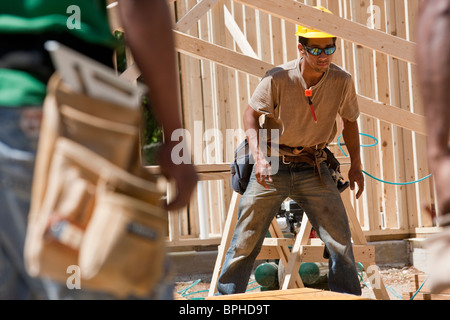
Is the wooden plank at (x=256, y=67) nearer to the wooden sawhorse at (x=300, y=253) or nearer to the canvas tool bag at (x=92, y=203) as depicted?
the wooden sawhorse at (x=300, y=253)

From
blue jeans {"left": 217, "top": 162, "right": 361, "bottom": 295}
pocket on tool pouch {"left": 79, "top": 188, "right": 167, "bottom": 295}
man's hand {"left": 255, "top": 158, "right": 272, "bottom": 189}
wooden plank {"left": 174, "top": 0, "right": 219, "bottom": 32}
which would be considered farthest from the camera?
wooden plank {"left": 174, "top": 0, "right": 219, "bottom": 32}

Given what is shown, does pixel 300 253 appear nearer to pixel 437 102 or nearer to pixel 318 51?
pixel 318 51

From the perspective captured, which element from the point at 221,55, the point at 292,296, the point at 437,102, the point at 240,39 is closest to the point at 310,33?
the point at 221,55

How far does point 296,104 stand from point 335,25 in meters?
0.68

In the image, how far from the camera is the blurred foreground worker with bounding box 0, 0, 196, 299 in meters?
1.57

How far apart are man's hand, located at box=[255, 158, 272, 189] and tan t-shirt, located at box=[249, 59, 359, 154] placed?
255 mm

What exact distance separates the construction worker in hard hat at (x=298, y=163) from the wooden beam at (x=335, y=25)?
165mm

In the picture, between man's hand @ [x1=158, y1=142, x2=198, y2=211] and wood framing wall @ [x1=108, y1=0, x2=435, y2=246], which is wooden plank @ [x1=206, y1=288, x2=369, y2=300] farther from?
wood framing wall @ [x1=108, y1=0, x2=435, y2=246]

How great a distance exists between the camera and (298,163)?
543 cm

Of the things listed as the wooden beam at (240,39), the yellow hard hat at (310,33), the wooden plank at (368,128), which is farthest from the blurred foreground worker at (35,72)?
the wooden plank at (368,128)

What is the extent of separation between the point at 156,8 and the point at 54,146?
19.0 inches

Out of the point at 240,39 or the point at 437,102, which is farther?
the point at 240,39

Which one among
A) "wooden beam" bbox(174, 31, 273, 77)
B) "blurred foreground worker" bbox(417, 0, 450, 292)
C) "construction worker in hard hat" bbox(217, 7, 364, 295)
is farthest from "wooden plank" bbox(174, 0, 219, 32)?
"blurred foreground worker" bbox(417, 0, 450, 292)
